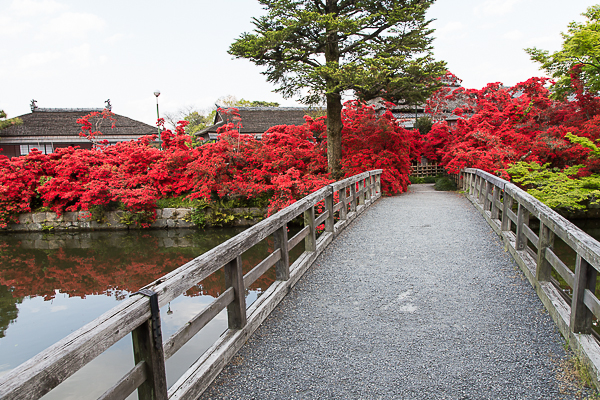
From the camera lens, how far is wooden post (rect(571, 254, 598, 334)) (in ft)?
9.11

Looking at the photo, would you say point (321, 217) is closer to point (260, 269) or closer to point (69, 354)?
point (260, 269)

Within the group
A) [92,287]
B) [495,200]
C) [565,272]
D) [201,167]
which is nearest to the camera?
[565,272]

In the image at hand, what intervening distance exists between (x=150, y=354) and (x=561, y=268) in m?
3.39

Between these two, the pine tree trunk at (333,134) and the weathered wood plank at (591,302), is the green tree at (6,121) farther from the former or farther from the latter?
the weathered wood plank at (591,302)

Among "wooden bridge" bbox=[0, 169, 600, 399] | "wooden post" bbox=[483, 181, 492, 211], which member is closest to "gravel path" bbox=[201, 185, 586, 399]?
"wooden bridge" bbox=[0, 169, 600, 399]

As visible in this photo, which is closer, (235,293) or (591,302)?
(591,302)

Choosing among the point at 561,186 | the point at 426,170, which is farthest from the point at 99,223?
the point at 426,170

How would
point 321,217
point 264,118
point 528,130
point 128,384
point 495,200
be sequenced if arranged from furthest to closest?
point 264,118 < point 528,130 < point 495,200 < point 321,217 < point 128,384

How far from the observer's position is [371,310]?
12.2 ft

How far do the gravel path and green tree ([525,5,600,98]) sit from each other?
7.24 meters

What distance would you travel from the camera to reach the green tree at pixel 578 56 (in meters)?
9.22

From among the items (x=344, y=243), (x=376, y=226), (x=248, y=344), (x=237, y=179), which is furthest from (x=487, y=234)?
(x=237, y=179)

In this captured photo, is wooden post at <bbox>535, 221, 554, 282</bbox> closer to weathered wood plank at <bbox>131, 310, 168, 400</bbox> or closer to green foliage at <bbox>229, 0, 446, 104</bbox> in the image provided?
weathered wood plank at <bbox>131, 310, 168, 400</bbox>

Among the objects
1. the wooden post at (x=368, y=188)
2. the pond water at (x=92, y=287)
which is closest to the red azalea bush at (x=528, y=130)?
the wooden post at (x=368, y=188)
